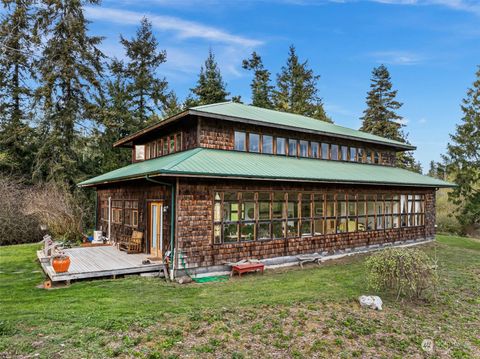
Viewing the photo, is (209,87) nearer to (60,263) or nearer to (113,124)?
(113,124)

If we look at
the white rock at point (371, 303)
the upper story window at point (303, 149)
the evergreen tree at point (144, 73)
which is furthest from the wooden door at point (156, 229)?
the evergreen tree at point (144, 73)

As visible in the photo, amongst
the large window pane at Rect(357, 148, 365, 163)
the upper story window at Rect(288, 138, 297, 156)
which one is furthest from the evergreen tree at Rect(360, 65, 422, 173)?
the upper story window at Rect(288, 138, 297, 156)

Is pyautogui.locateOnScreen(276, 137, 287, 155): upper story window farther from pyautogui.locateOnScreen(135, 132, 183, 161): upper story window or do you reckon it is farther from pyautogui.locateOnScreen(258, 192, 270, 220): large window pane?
pyautogui.locateOnScreen(135, 132, 183, 161): upper story window

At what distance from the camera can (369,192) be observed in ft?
48.2

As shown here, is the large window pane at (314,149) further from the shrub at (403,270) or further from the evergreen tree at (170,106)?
the evergreen tree at (170,106)

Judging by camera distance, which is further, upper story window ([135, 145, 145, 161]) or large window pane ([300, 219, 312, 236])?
upper story window ([135, 145, 145, 161])

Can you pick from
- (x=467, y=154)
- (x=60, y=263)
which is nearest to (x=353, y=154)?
(x=60, y=263)

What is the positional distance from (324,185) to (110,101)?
20012 millimetres

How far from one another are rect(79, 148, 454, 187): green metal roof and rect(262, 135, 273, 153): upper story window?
1.17ft

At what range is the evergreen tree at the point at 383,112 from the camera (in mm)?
35969

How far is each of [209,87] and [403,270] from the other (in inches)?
1060

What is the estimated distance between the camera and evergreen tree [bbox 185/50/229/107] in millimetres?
31312

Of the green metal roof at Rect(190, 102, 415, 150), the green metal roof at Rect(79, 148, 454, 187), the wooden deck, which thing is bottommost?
the wooden deck

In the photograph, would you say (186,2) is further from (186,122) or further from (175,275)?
(175,275)
